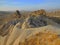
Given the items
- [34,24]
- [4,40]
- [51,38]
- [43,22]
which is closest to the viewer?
[51,38]

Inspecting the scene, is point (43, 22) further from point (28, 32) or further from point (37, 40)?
point (37, 40)

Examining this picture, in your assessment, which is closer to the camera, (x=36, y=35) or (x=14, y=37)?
(x=36, y=35)

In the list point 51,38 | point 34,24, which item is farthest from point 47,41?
point 34,24

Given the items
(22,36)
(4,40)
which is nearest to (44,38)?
(22,36)

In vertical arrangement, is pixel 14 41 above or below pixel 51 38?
below

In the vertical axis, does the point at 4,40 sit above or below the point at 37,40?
below

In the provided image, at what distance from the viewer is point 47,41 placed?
510 cm

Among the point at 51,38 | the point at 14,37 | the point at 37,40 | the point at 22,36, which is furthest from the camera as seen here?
the point at 14,37

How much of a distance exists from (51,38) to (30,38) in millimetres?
791

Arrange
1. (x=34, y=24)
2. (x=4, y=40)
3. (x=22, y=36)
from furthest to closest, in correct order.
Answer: (x=34, y=24)
(x=4, y=40)
(x=22, y=36)

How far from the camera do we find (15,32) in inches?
278

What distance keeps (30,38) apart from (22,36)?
70 cm

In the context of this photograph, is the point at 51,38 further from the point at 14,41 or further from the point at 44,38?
the point at 14,41

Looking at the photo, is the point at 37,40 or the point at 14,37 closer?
the point at 37,40
